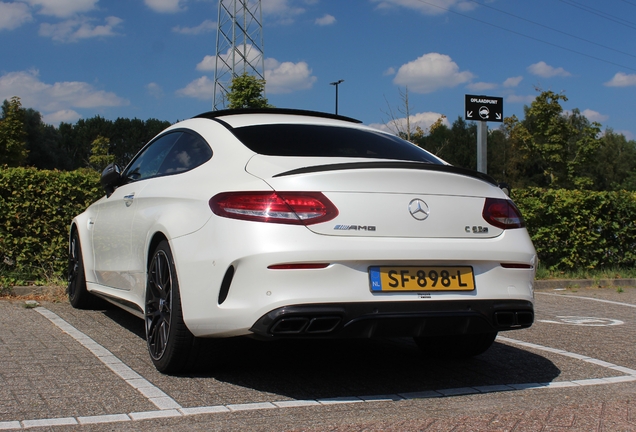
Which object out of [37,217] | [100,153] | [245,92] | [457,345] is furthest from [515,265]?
[100,153]

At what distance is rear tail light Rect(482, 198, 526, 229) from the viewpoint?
4117mm

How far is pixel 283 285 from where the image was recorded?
141 inches

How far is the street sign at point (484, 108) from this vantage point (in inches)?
479

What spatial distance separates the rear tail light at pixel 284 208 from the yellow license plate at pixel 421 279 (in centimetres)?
40

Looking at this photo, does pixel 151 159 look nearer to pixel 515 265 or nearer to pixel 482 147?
pixel 515 265

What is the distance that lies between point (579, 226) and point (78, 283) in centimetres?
874

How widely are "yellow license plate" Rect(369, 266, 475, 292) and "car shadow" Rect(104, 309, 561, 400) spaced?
720 mm

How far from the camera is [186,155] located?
4.75 meters

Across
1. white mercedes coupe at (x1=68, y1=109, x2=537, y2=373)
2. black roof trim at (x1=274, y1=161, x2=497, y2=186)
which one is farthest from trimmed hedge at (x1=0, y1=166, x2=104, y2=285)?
black roof trim at (x1=274, y1=161, x2=497, y2=186)

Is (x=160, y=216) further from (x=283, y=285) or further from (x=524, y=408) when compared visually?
(x=524, y=408)

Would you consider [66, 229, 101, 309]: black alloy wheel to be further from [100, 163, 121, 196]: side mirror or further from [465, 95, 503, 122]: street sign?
[465, 95, 503, 122]: street sign

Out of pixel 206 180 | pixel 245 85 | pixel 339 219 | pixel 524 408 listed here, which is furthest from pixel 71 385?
pixel 245 85

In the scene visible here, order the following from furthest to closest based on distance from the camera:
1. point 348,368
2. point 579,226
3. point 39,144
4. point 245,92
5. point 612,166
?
point 612,166
point 39,144
point 245,92
point 579,226
point 348,368

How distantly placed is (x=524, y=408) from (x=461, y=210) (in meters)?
1.10
